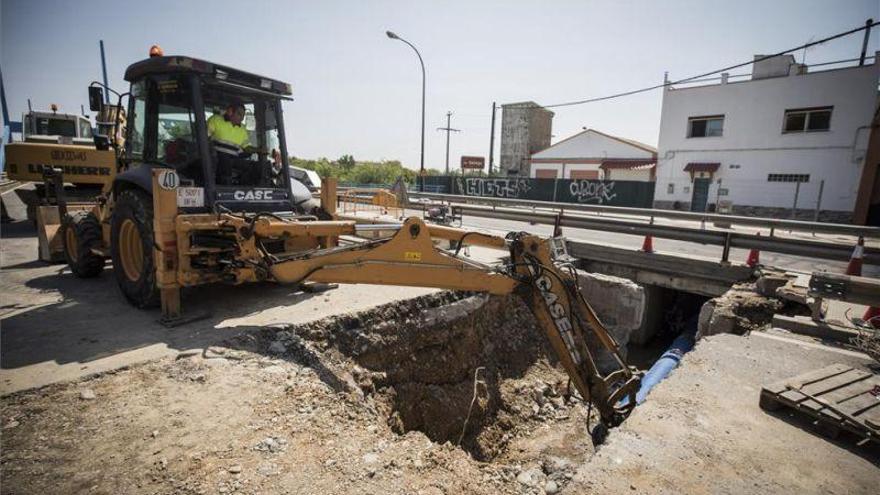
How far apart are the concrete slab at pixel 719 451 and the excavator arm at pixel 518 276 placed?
0.44 meters

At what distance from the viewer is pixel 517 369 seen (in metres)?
6.15

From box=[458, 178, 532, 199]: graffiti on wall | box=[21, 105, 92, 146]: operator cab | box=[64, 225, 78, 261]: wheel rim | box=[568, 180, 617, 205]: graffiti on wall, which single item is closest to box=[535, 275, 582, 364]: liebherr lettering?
box=[64, 225, 78, 261]: wheel rim

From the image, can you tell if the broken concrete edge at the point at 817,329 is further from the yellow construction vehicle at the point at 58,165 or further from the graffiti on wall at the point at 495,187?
the graffiti on wall at the point at 495,187

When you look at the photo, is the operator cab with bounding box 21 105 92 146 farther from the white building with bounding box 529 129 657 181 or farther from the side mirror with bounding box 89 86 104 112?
the white building with bounding box 529 129 657 181

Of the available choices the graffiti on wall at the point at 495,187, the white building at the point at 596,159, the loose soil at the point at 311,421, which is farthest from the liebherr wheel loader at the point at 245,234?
the white building at the point at 596,159

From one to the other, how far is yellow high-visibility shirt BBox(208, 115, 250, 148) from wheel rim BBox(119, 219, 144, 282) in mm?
1537

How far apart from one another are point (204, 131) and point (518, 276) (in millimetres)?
Result: 3847

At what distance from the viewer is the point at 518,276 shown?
3.69 metres

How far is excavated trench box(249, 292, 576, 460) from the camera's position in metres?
4.44

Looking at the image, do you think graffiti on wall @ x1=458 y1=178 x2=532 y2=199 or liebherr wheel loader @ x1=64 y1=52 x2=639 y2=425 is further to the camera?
graffiti on wall @ x1=458 y1=178 x2=532 y2=199

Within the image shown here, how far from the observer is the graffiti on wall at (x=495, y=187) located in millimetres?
27938

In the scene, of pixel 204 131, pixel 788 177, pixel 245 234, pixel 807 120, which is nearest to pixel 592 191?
pixel 788 177

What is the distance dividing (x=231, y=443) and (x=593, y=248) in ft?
23.7

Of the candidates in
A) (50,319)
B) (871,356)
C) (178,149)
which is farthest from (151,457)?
(871,356)
